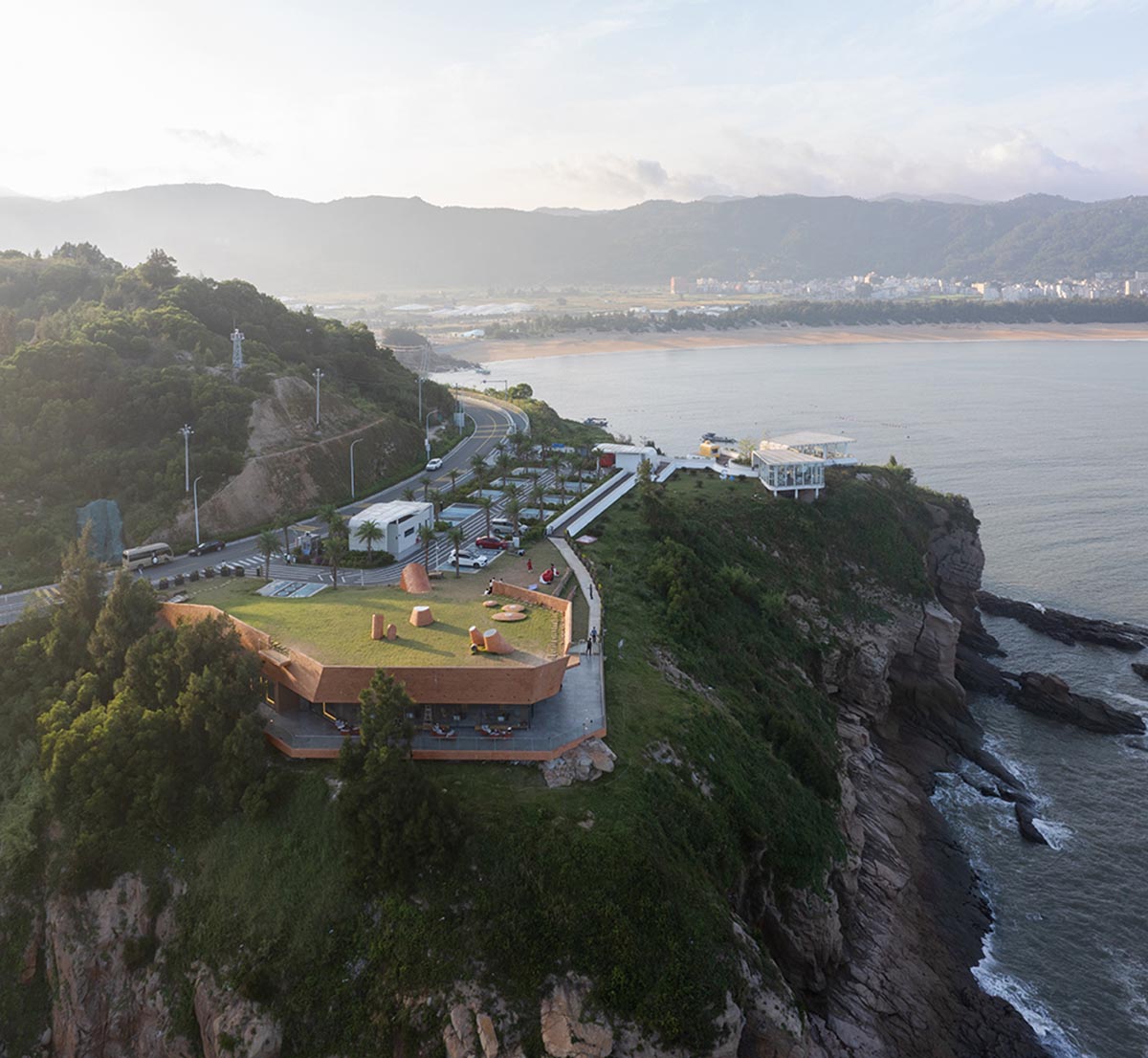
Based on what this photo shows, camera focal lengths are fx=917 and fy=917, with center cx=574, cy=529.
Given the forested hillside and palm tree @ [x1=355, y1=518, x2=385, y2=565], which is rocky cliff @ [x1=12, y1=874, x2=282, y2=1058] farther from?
palm tree @ [x1=355, y1=518, x2=385, y2=565]

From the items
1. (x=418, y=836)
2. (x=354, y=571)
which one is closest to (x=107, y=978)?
(x=418, y=836)

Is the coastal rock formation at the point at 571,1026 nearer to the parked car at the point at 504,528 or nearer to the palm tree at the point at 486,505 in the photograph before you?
the parked car at the point at 504,528

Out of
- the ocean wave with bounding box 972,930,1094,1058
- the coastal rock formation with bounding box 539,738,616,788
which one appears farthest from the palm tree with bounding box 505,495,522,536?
the ocean wave with bounding box 972,930,1094,1058

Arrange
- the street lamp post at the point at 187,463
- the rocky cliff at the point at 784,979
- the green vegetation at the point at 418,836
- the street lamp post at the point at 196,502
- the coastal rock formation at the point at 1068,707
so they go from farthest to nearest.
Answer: the street lamp post at the point at 187,463, the coastal rock formation at the point at 1068,707, the street lamp post at the point at 196,502, the green vegetation at the point at 418,836, the rocky cliff at the point at 784,979

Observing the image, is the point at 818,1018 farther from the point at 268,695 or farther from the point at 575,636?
the point at 268,695

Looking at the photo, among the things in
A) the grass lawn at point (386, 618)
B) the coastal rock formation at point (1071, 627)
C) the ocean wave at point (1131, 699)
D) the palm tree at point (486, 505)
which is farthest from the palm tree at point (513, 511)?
the coastal rock formation at point (1071, 627)

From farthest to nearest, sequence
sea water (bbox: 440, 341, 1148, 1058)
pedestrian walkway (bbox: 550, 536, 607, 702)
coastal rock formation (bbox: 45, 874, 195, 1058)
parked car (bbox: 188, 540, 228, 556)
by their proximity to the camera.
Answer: parked car (bbox: 188, 540, 228, 556)
sea water (bbox: 440, 341, 1148, 1058)
pedestrian walkway (bbox: 550, 536, 607, 702)
coastal rock formation (bbox: 45, 874, 195, 1058)

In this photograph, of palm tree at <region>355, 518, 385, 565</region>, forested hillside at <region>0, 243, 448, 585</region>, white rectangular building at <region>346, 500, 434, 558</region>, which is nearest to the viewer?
palm tree at <region>355, 518, 385, 565</region>
